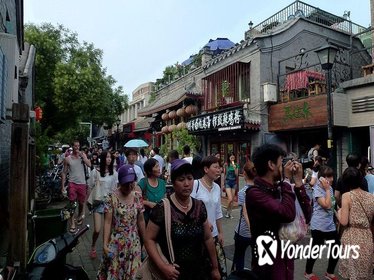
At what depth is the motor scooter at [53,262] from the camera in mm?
2936

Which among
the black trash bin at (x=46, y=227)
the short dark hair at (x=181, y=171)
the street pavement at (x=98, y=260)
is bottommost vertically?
the street pavement at (x=98, y=260)

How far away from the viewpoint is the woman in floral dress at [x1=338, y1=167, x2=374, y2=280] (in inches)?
148

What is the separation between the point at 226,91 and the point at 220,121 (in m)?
1.76

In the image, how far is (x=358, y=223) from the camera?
3.76 metres

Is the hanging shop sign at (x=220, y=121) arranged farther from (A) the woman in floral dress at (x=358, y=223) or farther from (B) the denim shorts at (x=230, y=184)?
(A) the woman in floral dress at (x=358, y=223)

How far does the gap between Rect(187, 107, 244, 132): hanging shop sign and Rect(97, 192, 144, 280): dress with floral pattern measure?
33.5ft

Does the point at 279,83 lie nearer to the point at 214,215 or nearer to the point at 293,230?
the point at 214,215

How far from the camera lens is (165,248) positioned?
2.63 m

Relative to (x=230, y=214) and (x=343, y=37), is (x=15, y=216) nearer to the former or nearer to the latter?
(x=230, y=214)

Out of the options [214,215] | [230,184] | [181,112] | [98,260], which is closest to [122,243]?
[214,215]

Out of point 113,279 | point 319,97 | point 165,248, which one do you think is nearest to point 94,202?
point 113,279

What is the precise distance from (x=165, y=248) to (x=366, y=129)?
35.9ft

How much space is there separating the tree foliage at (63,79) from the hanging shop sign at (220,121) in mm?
7260

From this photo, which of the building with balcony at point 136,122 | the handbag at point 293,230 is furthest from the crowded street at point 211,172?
the building with balcony at point 136,122
